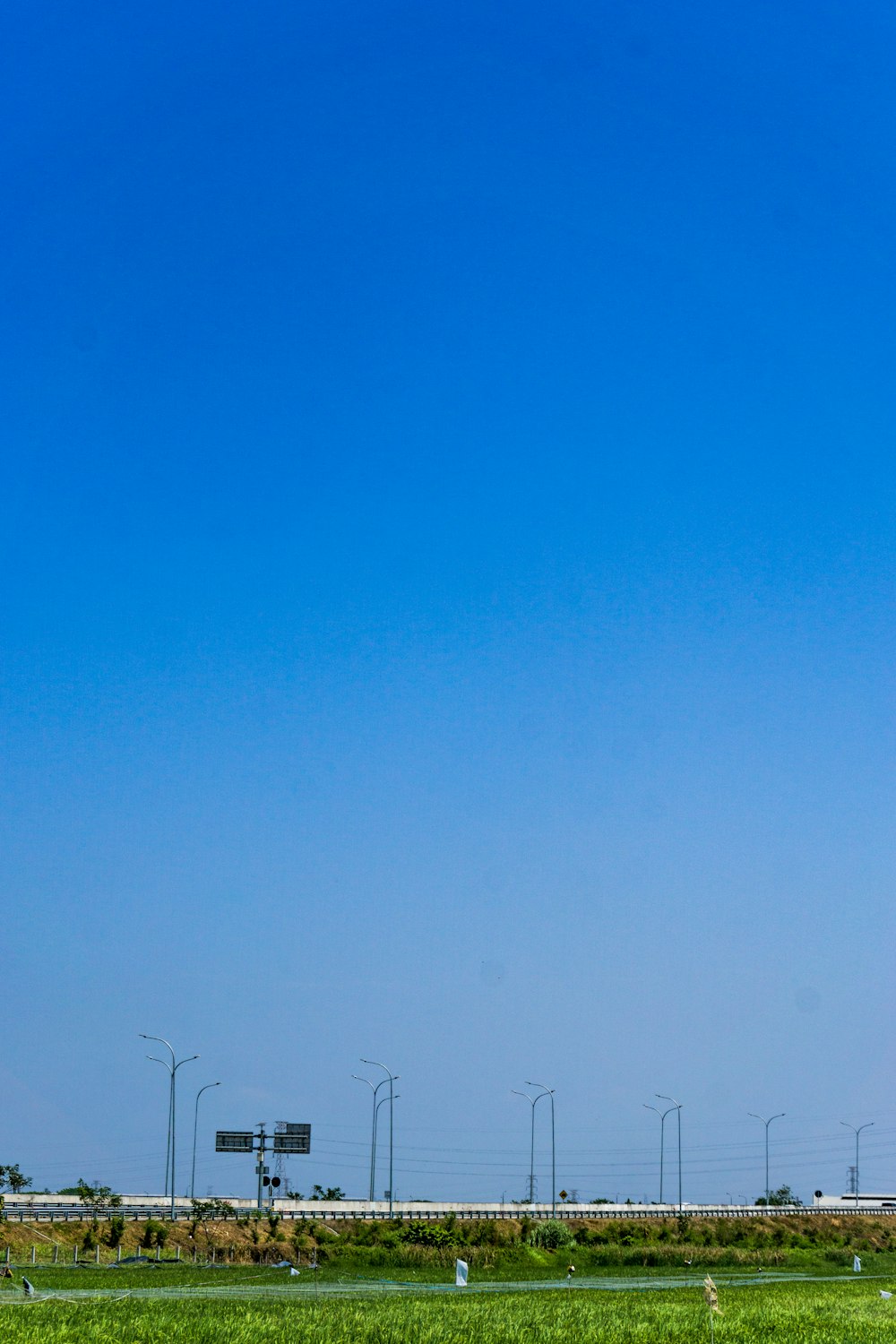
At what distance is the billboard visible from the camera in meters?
141

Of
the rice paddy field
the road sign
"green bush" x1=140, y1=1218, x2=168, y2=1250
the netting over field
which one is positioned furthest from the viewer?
the road sign

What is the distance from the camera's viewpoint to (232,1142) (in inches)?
5512

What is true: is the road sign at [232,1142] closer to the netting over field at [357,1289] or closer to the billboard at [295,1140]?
the billboard at [295,1140]

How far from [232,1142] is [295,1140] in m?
6.84

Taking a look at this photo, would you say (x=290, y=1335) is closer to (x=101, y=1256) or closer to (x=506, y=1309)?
(x=506, y=1309)

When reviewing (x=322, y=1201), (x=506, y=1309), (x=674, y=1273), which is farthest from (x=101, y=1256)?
(x=506, y=1309)

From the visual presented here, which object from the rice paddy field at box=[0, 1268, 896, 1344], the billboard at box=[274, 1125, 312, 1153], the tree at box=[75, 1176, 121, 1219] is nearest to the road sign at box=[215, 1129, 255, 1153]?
the billboard at box=[274, 1125, 312, 1153]

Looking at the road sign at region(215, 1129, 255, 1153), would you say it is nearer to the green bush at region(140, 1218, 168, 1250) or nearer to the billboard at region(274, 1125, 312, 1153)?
the billboard at region(274, 1125, 312, 1153)

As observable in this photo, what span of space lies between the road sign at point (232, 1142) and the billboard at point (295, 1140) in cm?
327

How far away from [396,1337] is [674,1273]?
5840cm

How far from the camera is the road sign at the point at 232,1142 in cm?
13975

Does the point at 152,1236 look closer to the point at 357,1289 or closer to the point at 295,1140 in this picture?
the point at 357,1289

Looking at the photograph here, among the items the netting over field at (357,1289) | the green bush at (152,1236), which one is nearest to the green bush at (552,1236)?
the netting over field at (357,1289)

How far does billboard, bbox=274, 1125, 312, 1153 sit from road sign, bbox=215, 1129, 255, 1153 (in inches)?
129
